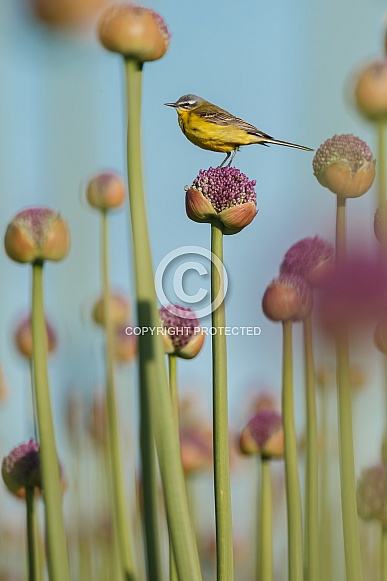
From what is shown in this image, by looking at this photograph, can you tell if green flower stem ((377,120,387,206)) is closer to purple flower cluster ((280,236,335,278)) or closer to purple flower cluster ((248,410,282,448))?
purple flower cluster ((280,236,335,278))

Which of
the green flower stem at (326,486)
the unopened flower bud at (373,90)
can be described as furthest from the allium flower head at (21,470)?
the unopened flower bud at (373,90)

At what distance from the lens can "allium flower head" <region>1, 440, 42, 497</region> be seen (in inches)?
23.7

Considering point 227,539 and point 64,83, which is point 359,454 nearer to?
point 227,539

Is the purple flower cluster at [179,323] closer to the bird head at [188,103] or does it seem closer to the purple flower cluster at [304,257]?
the purple flower cluster at [304,257]

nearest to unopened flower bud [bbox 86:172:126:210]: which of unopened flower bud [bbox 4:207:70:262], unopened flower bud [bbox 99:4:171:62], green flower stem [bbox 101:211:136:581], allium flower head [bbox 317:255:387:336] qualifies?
green flower stem [bbox 101:211:136:581]

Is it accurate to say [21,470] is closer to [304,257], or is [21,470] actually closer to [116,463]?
[116,463]

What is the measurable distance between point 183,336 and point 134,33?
0.72ft

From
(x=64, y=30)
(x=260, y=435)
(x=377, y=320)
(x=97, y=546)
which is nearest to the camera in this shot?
(x=377, y=320)

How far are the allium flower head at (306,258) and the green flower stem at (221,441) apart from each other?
0.05m

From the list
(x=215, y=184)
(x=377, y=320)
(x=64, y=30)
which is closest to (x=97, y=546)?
(x=215, y=184)

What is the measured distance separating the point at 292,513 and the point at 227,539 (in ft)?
0.41

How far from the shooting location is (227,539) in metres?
0.43

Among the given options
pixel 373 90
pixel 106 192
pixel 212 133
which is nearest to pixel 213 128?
pixel 212 133

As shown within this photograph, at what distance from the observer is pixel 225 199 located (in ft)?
1.56
